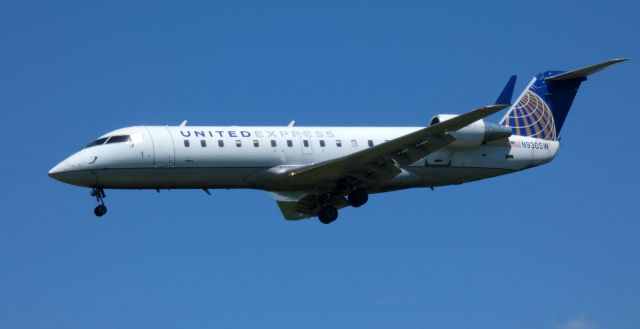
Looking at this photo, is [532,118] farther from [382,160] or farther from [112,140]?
[112,140]

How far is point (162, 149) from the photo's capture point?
3741 centimetres

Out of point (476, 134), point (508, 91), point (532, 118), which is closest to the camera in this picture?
point (508, 91)

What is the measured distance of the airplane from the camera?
37.2 meters

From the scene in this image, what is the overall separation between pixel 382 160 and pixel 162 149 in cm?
651

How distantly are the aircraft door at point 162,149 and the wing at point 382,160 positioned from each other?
3251 mm

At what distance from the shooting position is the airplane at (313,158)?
3716 cm

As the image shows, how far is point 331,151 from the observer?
130 ft

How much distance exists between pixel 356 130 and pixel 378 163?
7.92 feet

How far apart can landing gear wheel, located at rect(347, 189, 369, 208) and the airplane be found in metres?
0.03

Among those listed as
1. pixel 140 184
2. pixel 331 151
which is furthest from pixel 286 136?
pixel 140 184

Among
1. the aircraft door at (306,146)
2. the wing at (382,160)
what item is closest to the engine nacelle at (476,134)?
the wing at (382,160)

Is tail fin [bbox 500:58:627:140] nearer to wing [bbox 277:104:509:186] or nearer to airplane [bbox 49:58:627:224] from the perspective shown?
airplane [bbox 49:58:627:224]

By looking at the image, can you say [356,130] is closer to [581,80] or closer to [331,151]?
[331,151]

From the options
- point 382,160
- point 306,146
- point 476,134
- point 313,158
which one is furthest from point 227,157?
point 476,134
